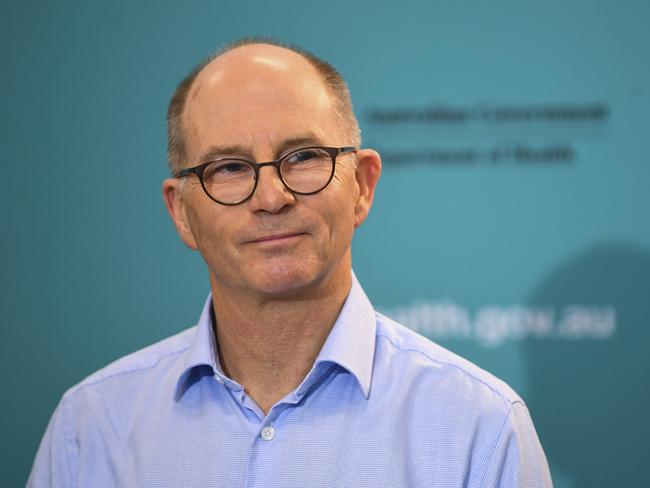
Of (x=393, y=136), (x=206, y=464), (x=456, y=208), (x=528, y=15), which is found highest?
(x=528, y=15)

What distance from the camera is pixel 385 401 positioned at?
4.91 feet

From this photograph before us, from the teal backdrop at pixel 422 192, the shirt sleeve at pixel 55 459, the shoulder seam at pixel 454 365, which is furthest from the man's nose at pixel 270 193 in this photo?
the teal backdrop at pixel 422 192

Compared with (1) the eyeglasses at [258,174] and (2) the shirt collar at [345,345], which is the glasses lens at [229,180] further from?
(2) the shirt collar at [345,345]

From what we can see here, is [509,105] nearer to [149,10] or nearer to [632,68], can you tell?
[632,68]

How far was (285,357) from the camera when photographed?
154cm

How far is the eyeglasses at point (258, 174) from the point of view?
56.0 inches

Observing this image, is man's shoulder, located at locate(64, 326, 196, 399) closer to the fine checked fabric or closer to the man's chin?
the fine checked fabric

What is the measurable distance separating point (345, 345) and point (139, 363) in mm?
495

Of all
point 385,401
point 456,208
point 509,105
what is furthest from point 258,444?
point 509,105

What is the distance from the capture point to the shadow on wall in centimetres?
221

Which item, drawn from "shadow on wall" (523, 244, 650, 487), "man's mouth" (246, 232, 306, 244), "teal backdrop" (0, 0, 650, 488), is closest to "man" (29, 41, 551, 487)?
"man's mouth" (246, 232, 306, 244)

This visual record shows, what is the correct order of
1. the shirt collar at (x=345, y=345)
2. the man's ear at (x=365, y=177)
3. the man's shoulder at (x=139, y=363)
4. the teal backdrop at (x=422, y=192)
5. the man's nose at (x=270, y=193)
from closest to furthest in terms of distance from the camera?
the man's nose at (x=270, y=193) → the shirt collar at (x=345, y=345) → the man's ear at (x=365, y=177) → the man's shoulder at (x=139, y=363) → the teal backdrop at (x=422, y=192)

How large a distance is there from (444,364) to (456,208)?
812 millimetres

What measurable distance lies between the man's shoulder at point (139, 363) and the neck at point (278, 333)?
20 centimetres
